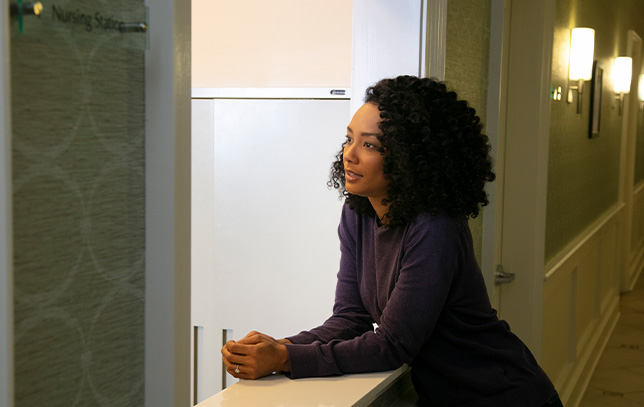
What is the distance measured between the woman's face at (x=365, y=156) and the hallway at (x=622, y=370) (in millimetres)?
3463

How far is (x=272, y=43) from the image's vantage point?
150 inches

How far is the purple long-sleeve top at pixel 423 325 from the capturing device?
149 centimetres

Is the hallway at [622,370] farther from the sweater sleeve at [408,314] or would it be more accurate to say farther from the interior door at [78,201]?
the interior door at [78,201]

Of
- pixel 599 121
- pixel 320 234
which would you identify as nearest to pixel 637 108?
pixel 599 121

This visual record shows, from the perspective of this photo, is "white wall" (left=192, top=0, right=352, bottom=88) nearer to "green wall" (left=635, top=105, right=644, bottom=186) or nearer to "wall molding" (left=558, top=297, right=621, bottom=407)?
"wall molding" (left=558, top=297, right=621, bottom=407)

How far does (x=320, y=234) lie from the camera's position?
Answer: 2643 mm

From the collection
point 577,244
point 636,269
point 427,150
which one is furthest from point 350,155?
point 636,269

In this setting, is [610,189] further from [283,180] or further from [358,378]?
[358,378]

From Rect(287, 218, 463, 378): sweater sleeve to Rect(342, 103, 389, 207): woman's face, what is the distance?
135 mm

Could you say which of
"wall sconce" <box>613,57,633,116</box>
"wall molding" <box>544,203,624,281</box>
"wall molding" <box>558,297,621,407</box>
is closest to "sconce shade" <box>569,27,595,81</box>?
"wall molding" <box>544,203,624,281</box>

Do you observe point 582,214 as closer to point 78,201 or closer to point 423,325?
point 423,325

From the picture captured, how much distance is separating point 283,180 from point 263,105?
283mm

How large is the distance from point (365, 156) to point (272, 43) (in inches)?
94.3

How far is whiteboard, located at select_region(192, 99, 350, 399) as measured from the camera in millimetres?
2627
